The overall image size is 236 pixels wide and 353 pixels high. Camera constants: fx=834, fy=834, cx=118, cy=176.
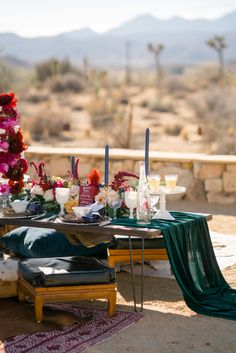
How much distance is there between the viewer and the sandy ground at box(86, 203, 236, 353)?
471cm

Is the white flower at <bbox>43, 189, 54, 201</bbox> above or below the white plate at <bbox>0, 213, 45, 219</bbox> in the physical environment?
above

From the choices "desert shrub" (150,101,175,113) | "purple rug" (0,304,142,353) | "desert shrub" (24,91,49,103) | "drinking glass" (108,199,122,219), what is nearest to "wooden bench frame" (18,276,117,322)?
"purple rug" (0,304,142,353)

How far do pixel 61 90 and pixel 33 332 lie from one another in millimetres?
25657

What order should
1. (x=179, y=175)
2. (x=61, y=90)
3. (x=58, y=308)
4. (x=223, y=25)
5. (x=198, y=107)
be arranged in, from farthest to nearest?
1. (x=223, y=25)
2. (x=61, y=90)
3. (x=198, y=107)
4. (x=179, y=175)
5. (x=58, y=308)

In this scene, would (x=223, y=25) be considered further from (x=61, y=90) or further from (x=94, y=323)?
(x=94, y=323)

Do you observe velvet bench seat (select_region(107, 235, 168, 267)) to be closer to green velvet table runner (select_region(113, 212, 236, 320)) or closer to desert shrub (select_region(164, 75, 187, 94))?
green velvet table runner (select_region(113, 212, 236, 320))

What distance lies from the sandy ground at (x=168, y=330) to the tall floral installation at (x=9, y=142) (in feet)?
3.71

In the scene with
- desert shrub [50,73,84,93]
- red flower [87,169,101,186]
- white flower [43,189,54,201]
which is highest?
desert shrub [50,73,84,93]

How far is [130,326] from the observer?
5.09 m

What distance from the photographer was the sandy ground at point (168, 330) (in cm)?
471

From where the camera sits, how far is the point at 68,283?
16.9 ft

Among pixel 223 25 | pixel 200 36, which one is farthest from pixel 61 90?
pixel 223 25

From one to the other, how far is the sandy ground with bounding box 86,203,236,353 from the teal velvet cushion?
1.79 feet

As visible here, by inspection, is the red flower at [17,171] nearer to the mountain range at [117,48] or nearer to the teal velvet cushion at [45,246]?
the teal velvet cushion at [45,246]
